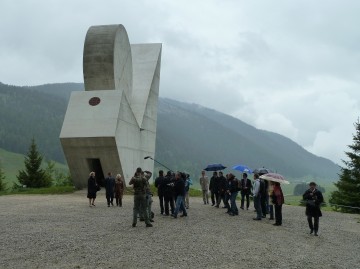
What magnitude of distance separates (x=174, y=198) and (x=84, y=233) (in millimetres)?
5127

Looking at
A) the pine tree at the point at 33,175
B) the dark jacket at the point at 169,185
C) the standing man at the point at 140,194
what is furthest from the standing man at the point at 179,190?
the pine tree at the point at 33,175

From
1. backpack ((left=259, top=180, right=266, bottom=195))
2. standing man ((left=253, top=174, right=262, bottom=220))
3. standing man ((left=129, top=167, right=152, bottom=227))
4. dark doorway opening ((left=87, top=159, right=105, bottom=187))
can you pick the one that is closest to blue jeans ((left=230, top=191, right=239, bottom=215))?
backpack ((left=259, top=180, right=266, bottom=195))

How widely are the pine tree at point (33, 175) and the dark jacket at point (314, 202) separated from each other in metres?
31.9

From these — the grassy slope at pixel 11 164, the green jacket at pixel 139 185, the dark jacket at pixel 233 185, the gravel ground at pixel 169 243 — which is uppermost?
the grassy slope at pixel 11 164

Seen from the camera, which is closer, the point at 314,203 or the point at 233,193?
the point at 314,203

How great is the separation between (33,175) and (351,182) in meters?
28.0

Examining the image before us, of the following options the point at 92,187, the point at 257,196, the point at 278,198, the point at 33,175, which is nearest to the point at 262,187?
the point at 257,196

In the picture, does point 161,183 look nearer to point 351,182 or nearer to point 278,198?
point 278,198

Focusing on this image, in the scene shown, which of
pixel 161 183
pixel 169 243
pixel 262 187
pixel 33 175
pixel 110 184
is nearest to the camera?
pixel 169 243

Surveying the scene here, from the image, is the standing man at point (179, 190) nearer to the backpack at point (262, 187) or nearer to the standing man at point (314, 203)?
the backpack at point (262, 187)

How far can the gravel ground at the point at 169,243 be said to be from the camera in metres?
7.91

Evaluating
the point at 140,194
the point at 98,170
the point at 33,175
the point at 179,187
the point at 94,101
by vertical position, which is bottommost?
the point at 140,194

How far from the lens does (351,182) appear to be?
2705 centimetres

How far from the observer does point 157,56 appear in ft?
118
